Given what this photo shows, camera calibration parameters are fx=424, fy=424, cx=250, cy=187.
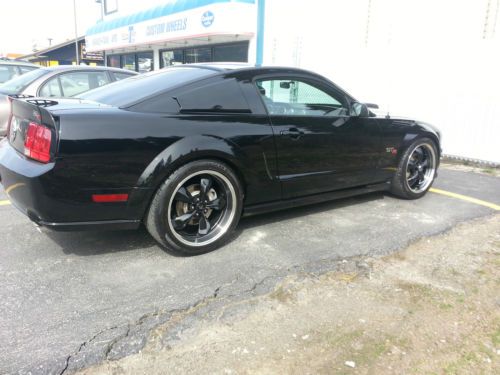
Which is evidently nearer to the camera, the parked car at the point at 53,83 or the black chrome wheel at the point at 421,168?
the black chrome wheel at the point at 421,168

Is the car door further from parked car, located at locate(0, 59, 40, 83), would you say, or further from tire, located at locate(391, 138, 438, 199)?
parked car, located at locate(0, 59, 40, 83)

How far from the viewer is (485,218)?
4.60 meters

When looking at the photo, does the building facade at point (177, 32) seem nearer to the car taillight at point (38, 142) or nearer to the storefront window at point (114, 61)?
the storefront window at point (114, 61)

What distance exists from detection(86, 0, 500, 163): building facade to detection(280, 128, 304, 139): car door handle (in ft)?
5.00

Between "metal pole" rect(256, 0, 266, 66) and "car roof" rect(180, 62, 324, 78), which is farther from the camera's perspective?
"metal pole" rect(256, 0, 266, 66)

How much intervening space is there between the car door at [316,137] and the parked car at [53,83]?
4375 mm

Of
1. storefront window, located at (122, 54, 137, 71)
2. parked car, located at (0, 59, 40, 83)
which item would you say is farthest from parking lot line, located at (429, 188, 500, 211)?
storefront window, located at (122, 54, 137, 71)

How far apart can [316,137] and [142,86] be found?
1.62 metres

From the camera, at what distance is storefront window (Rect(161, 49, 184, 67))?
18078 mm

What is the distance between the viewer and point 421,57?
882 cm

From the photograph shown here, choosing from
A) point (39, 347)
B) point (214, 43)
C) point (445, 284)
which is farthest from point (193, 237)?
point (214, 43)

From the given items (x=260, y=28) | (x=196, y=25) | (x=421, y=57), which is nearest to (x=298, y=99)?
(x=421, y=57)

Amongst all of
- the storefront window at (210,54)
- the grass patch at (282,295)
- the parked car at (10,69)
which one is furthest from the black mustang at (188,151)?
the storefront window at (210,54)

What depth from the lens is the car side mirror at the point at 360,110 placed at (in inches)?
170
